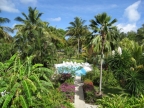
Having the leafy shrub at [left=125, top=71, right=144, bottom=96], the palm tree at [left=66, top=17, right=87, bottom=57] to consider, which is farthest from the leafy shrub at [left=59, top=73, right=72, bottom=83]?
the palm tree at [left=66, top=17, right=87, bottom=57]

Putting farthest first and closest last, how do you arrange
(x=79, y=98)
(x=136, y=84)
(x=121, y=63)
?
1. (x=121, y=63)
2. (x=79, y=98)
3. (x=136, y=84)

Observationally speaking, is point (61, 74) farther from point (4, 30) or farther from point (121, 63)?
point (4, 30)

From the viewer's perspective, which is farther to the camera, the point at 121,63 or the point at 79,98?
the point at 121,63

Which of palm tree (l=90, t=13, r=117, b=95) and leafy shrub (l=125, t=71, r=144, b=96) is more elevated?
palm tree (l=90, t=13, r=117, b=95)

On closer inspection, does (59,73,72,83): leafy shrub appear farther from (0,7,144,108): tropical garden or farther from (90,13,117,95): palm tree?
(90,13,117,95): palm tree

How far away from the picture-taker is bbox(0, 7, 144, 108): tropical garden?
7.96 meters

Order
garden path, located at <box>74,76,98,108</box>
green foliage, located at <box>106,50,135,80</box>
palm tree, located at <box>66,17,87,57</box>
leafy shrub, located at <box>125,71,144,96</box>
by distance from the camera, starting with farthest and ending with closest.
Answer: palm tree, located at <box>66,17,87,57</box>, green foliage, located at <box>106,50,135,80</box>, leafy shrub, located at <box>125,71,144,96</box>, garden path, located at <box>74,76,98,108</box>

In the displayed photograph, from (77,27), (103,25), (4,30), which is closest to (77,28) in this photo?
(77,27)

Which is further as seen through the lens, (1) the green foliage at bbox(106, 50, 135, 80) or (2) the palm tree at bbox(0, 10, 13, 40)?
(2) the palm tree at bbox(0, 10, 13, 40)

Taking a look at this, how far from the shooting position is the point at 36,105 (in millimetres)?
8398

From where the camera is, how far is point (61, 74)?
1856 centimetres

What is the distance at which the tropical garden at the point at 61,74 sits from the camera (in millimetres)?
7961

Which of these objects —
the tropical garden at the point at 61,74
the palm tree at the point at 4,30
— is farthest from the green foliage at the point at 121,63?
the palm tree at the point at 4,30

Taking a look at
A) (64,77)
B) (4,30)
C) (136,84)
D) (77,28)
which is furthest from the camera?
(77,28)
